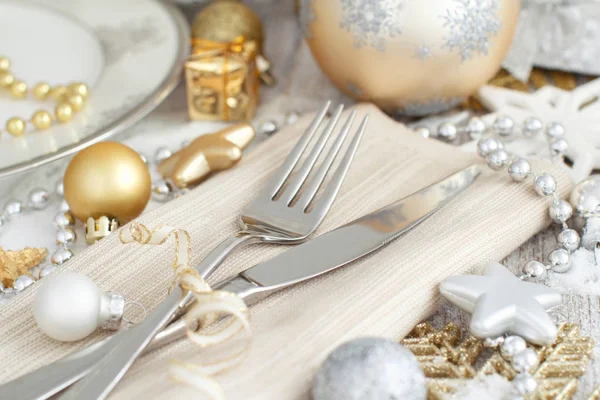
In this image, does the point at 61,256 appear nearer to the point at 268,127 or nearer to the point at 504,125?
the point at 268,127

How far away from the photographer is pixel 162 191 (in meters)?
0.60

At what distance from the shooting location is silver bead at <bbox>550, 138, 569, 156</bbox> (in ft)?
2.00

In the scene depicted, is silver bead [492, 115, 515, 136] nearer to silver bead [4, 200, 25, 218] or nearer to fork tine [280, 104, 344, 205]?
fork tine [280, 104, 344, 205]

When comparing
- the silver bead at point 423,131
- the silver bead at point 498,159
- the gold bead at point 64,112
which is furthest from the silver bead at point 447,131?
the gold bead at point 64,112

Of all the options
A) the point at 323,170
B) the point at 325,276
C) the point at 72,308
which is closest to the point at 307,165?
the point at 323,170

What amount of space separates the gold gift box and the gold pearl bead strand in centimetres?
11

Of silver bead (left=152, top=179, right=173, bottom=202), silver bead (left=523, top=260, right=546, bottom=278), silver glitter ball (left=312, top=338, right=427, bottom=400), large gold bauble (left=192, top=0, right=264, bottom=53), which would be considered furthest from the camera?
large gold bauble (left=192, top=0, right=264, bottom=53)

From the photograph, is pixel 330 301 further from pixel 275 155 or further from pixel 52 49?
pixel 52 49

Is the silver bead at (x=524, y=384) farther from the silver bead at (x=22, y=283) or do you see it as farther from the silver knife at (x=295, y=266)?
the silver bead at (x=22, y=283)

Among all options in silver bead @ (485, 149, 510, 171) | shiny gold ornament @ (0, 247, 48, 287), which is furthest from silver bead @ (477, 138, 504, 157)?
shiny gold ornament @ (0, 247, 48, 287)

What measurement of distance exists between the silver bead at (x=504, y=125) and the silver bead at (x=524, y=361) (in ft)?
0.97

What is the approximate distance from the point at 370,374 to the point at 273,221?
0.55 ft

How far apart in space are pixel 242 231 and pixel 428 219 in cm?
13

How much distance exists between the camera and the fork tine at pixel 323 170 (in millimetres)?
500
